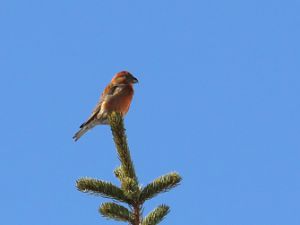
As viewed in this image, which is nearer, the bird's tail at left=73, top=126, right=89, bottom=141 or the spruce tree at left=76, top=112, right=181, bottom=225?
the spruce tree at left=76, top=112, right=181, bottom=225

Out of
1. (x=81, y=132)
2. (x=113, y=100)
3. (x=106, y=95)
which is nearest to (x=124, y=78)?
(x=106, y=95)

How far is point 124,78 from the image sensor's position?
9.40 metres

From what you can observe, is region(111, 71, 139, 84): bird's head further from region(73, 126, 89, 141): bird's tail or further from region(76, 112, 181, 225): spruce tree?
region(76, 112, 181, 225): spruce tree

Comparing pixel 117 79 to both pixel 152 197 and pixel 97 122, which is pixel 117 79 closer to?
pixel 97 122

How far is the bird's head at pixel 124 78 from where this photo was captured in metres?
9.35

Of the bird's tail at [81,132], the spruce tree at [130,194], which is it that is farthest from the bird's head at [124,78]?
the spruce tree at [130,194]

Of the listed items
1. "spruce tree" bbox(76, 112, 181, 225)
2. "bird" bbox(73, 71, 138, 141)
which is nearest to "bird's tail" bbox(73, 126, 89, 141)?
"bird" bbox(73, 71, 138, 141)

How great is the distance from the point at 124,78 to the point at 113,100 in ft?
2.14

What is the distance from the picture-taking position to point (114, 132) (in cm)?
427

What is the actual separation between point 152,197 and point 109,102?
5351 mm

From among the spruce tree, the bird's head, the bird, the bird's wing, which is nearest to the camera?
the spruce tree

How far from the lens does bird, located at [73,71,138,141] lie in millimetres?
8859

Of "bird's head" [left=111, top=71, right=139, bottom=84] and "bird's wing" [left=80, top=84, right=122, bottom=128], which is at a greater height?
"bird's head" [left=111, top=71, right=139, bottom=84]

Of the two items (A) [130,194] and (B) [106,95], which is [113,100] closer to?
(B) [106,95]
